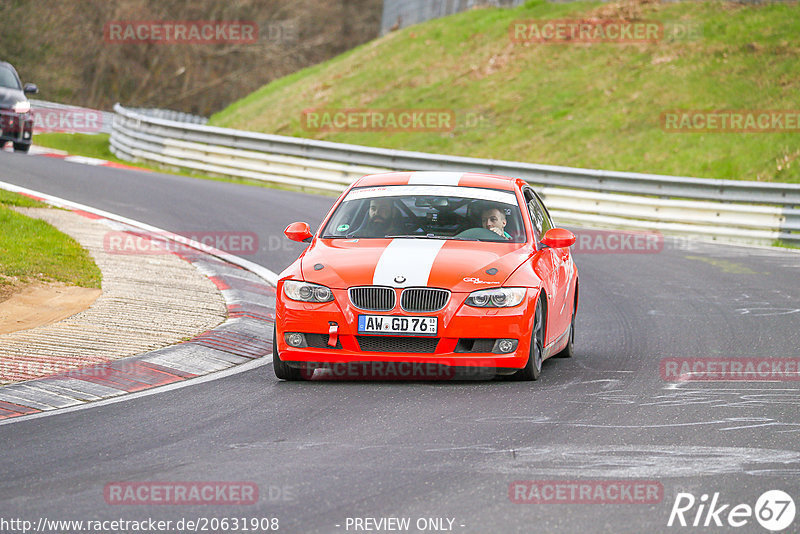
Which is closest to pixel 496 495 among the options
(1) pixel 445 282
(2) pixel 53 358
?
(1) pixel 445 282

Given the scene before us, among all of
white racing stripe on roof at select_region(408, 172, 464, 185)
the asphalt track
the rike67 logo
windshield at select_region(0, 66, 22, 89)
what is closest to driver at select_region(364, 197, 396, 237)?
white racing stripe on roof at select_region(408, 172, 464, 185)

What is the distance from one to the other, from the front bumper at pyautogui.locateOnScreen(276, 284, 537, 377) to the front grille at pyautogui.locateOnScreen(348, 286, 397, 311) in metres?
0.04

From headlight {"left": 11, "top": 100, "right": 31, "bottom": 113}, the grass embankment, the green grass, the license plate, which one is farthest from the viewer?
the green grass

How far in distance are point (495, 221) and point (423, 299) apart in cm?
150

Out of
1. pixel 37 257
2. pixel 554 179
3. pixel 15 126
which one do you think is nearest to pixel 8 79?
pixel 15 126

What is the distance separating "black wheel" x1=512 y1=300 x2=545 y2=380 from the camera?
856 centimetres

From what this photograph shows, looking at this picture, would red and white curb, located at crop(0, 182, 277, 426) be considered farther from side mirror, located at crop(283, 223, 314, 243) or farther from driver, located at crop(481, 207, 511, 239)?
driver, located at crop(481, 207, 511, 239)

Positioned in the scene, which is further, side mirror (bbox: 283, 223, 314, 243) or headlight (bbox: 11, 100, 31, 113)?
headlight (bbox: 11, 100, 31, 113)

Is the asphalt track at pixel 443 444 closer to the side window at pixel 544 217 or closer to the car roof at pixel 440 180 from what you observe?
the side window at pixel 544 217

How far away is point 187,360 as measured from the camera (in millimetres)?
9352

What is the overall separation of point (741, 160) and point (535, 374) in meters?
17.4

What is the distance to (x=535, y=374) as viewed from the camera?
8734 mm

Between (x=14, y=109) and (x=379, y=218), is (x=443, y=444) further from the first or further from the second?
(x=14, y=109)

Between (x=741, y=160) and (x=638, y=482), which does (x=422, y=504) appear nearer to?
(x=638, y=482)
